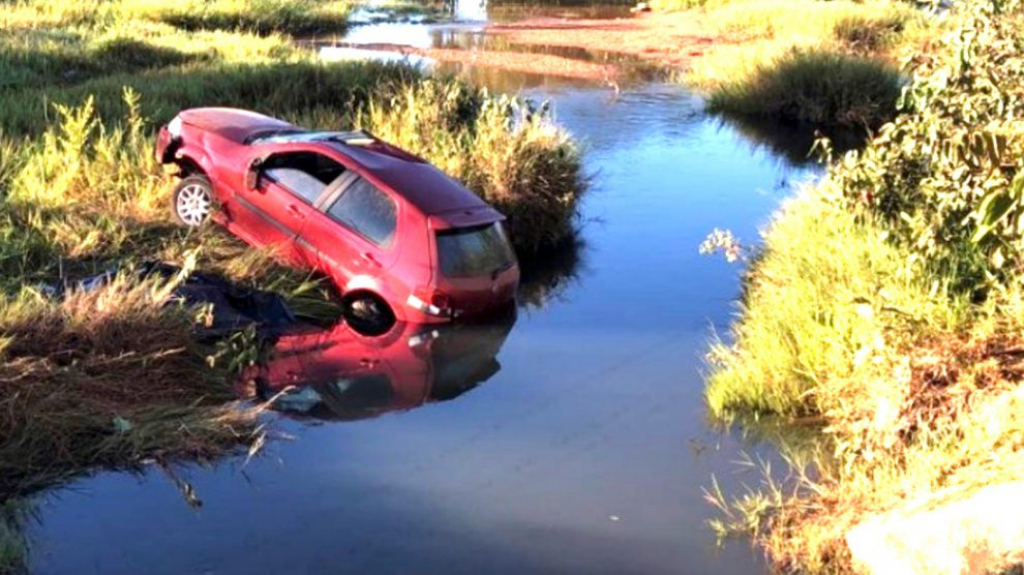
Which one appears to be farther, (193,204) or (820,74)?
(820,74)

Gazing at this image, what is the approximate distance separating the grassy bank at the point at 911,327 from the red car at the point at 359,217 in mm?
2314

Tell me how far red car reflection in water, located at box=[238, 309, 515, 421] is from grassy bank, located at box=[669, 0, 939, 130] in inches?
423

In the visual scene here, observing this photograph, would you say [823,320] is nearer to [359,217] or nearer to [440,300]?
[440,300]

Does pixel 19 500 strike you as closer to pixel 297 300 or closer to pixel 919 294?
pixel 297 300

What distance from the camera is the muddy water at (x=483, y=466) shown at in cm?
710

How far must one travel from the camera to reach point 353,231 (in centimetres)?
1123

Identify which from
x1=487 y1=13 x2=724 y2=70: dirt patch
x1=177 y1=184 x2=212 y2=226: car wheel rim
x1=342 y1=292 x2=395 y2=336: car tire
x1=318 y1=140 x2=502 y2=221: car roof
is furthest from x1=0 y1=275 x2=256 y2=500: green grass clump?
x1=487 y1=13 x2=724 y2=70: dirt patch

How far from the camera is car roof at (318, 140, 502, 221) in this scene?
11.2 meters

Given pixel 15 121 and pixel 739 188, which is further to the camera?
pixel 739 188

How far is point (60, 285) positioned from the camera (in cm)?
1035

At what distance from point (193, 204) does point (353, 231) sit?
1834mm

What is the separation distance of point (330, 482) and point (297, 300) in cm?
341

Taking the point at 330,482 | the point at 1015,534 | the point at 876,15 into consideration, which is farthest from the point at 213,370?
the point at 876,15

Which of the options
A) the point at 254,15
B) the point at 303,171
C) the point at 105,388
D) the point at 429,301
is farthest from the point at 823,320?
the point at 254,15
